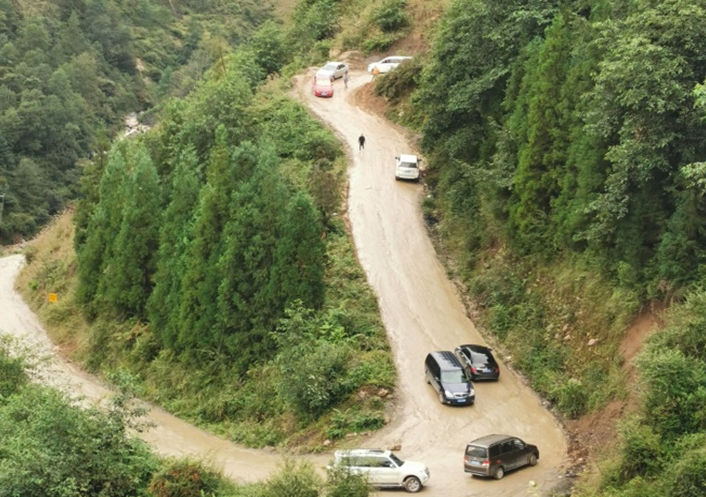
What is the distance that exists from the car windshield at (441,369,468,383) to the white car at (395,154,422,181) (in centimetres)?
1720

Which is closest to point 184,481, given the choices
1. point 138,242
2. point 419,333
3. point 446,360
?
point 446,360

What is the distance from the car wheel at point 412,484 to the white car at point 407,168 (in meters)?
23.2

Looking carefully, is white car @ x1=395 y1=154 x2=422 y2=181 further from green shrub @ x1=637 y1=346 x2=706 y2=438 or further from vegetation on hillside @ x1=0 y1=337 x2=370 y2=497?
green shrub @ x1=637 y1=346 x2=706 y2=438

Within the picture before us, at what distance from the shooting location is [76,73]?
375 ft

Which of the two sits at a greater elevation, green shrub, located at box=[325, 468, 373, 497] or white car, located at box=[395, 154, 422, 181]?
green shrub, located at box=[325, 468, 373, 497]

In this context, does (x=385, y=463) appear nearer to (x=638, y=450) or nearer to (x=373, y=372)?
(x=638, y=450)

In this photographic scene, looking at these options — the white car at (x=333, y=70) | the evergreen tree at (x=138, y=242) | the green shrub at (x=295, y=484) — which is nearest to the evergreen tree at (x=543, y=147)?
the green shrub at (x=295, y=484)

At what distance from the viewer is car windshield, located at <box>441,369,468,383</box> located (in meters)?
30.1

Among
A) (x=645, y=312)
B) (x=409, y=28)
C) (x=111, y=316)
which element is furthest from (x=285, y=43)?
(x=645, y=312)

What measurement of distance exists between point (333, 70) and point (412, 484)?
39.8m

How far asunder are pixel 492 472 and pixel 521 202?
13.1 metres

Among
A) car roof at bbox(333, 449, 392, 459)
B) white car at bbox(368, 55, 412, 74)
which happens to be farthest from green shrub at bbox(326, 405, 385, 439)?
white car at bbox(368, 55, 412, 74)

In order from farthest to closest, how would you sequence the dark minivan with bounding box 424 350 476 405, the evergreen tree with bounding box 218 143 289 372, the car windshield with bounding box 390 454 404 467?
1. the evergreen tree with bounding box 218 143 289 372
2. the dark minivan with bounding box 424 350 476 405
3. the car windshield with bounding box 390 454 404 467

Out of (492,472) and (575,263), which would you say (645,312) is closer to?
A: (575,263)
